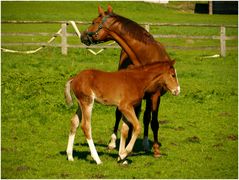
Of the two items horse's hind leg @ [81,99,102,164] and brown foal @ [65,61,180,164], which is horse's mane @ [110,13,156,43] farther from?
horse's hind leg @ [81,99,102,164]

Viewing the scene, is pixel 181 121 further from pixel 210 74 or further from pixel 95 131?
pixel 210 74

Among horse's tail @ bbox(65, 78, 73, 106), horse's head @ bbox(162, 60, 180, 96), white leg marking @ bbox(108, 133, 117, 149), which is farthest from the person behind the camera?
white leg marking @ bbox(108, 133, 117, 149)

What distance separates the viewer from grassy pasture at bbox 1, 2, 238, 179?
27.4ft

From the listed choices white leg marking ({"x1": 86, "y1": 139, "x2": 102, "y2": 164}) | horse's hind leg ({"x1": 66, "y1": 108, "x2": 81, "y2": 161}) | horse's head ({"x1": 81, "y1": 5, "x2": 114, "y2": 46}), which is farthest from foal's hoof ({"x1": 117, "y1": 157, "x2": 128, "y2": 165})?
horse's head ({"x1": 81, "y1": 5, "x2": 114, "y2": 46})

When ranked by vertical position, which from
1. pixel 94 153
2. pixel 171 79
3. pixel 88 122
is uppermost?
pixel 171 79

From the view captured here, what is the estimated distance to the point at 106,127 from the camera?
1152 centimetres

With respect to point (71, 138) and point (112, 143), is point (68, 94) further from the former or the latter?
point (112, 143)

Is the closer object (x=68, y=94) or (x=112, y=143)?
(x=68, y=94)

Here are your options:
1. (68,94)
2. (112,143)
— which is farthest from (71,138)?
(112,143)

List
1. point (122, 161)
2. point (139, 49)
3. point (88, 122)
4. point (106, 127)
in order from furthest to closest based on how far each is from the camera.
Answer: point (106, 127) → point (139, 49) → point (122, 161) → point (88, 122)

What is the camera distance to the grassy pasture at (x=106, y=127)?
8.34 metres

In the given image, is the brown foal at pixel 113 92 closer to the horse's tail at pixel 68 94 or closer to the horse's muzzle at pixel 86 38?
the horse's tail at pixel 68 94

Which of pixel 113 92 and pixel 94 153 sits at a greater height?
pixel 113 92

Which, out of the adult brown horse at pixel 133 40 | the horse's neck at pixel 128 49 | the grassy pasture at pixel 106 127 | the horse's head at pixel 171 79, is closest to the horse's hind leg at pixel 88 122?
the grassy pasture at pixel 106 127
